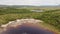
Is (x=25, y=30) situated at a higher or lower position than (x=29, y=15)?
lower

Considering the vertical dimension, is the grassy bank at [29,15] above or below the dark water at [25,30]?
above

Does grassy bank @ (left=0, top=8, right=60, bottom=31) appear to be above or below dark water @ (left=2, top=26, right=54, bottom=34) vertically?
above

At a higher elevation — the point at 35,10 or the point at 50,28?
the point at 35,10
